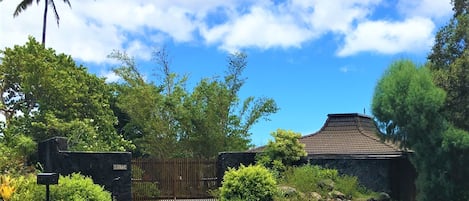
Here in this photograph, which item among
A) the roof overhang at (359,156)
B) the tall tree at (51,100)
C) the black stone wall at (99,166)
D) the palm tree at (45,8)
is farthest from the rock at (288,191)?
the palm tree at (45,8)

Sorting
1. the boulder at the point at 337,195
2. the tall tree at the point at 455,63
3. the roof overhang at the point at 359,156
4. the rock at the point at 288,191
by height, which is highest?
the tall tree at the point at 455,63

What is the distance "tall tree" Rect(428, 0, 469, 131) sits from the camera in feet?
47.0

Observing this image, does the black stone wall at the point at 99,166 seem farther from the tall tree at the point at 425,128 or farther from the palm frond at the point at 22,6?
the palm frond at the point at 22,6

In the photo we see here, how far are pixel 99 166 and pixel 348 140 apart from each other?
8.25m

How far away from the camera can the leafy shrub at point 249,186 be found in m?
15.2

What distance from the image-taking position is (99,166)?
15922mm

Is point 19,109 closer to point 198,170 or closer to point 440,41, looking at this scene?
point 198,170

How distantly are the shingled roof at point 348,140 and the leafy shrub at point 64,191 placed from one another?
25.4 ft

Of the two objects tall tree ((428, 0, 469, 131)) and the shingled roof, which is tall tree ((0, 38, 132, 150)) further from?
tall tree ((428, 0, 469, 131))

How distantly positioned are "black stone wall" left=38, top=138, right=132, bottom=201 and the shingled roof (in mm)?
6182

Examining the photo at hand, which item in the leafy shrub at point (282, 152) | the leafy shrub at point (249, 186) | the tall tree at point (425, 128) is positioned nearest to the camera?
the tall tree at point (425, 128)

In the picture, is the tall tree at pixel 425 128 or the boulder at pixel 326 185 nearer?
the tall tree at pixel 425 128

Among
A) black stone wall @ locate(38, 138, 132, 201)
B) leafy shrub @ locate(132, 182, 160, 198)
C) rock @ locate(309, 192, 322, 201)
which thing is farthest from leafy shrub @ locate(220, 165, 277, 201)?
leafy shrub @ locate(132, 182, 160, 198)

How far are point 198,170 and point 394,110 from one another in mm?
6929
